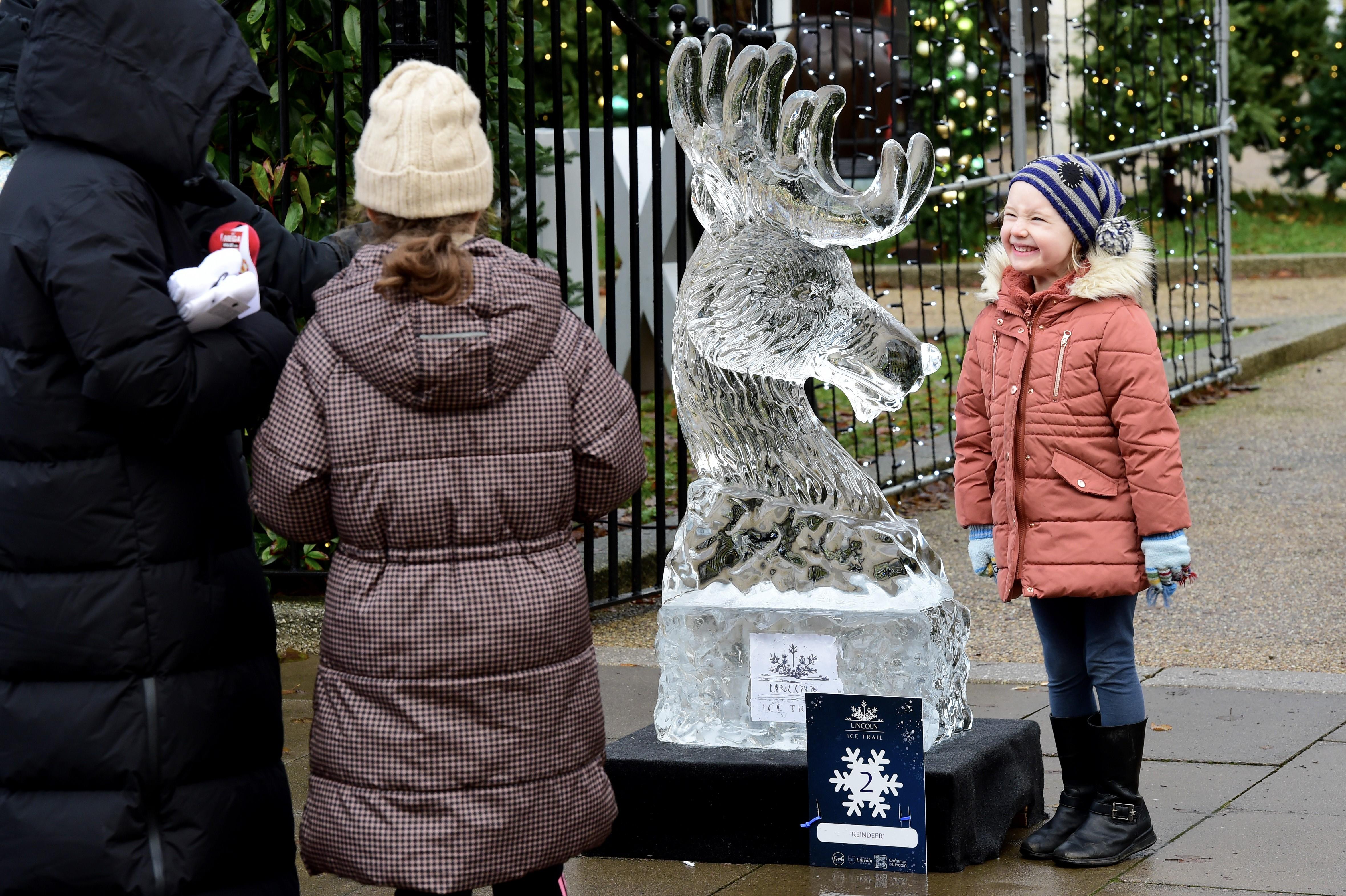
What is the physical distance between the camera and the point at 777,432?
401cm

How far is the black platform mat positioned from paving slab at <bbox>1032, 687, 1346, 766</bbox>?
58 centimetres

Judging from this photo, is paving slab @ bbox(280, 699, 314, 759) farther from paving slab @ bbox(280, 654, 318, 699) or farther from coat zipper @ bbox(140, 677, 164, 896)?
coat zipper @ bbox(140, 677, 164, 896)

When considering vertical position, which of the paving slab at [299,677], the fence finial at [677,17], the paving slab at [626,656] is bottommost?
the paving slab at [299,677]

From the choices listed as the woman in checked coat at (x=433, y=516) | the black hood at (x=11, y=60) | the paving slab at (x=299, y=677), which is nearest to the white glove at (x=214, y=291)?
the woman in checked coat at (x=433, y=516)

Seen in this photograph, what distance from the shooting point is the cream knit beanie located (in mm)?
2742

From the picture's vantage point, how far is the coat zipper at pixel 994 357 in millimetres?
3871

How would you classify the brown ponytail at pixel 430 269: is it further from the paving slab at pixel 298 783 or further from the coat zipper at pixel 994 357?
the paving slab at pixel 298 783

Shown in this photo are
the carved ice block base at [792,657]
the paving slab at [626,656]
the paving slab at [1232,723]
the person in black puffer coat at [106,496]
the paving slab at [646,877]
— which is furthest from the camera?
the paving slab at [626,656]

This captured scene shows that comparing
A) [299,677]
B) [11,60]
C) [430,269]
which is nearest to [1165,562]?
[430,269]

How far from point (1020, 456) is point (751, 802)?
39.0 inches

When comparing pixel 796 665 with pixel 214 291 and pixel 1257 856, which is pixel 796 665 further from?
pixel 214 291

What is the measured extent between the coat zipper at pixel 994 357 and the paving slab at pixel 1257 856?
110 centimetres

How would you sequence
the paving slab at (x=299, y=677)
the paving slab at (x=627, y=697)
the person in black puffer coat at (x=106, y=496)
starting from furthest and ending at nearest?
1. the paving slab at (x=299, y=677)
2. the paving slab at (x=627, y=697)
3. the person in black puffer coat at (x=106, y=496)

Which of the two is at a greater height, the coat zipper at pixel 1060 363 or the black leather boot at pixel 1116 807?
the coat zipper at pixel 1060 363
